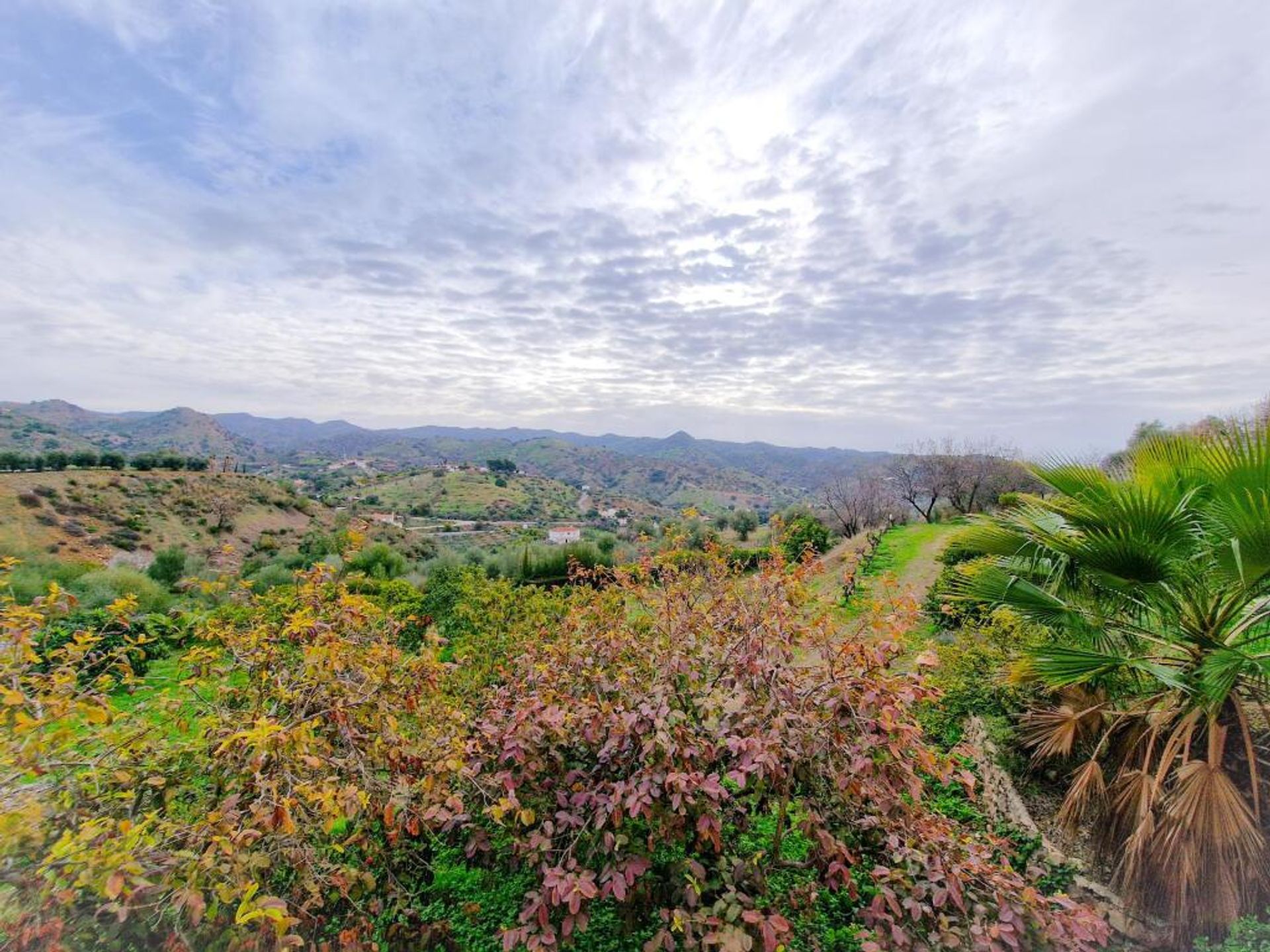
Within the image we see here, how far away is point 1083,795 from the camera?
3791 millimetres

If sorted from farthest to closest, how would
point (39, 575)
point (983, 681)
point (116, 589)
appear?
point (39, 575), point (116, 589), point (983, 681)

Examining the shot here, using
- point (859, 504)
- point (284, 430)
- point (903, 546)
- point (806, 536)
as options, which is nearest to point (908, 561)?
point (903, 546)

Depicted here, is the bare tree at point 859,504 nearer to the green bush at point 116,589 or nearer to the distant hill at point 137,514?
the green bush at point 116,589

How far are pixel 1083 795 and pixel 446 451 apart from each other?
114 meters

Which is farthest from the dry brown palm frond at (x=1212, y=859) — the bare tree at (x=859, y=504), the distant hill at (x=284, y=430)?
the distant hill at (x=284, y=430)

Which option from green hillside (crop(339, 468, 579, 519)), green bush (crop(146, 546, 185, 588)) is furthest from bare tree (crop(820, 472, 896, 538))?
green hillside (crop(339, 468, 579, 519))

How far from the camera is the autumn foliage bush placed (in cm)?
215

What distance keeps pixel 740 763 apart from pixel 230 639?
115 inches

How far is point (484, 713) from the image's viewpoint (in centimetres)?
350

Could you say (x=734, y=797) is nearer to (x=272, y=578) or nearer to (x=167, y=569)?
(x=272, y=578)

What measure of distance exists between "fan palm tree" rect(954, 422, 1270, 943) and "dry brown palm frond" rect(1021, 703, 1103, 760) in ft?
0.05

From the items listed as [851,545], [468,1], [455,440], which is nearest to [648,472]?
[455,440]

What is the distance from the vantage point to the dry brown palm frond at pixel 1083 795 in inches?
149

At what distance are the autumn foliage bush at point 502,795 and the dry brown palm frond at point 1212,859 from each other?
103 centimetres
